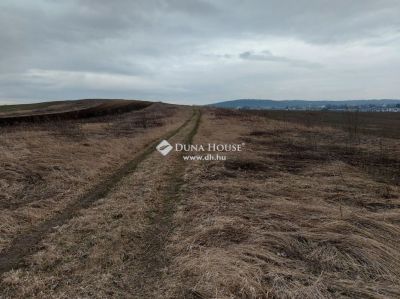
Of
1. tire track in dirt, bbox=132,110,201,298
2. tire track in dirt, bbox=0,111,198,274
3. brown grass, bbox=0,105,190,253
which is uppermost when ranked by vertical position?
brown grass, bbox=0,105,190,253

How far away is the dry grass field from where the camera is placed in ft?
14.9

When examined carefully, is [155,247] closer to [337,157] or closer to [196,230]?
[196,230]

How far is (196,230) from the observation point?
630cm

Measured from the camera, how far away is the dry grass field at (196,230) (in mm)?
4547

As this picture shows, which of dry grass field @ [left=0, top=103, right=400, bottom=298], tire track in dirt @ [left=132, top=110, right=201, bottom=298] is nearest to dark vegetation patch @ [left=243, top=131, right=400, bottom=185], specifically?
dry grass field @ [left=0, top=103, right=400, bottom=298]

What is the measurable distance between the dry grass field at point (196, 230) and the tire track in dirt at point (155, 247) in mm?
20

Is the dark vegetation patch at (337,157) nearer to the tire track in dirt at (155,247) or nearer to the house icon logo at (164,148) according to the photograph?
the house icon logo at (164,148)

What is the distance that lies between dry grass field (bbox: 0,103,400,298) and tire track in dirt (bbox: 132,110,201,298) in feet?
0.07

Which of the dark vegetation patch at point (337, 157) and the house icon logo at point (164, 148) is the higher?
the house icon logo at point (164, 148)

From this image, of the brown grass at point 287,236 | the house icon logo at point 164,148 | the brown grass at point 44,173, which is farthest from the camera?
the house icon logo at point 164,148

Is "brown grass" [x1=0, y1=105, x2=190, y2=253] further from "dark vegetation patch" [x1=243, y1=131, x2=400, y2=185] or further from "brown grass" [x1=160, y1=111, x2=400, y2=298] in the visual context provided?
"dark vegetation patch" [x1=243, y1=131, x2=400, y2=185]

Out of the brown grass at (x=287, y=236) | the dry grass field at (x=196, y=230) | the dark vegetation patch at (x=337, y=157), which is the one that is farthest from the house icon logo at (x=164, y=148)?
the brown grass at (x=287, y=236)

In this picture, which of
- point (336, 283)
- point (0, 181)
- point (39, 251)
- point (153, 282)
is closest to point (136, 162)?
point (0, 181)

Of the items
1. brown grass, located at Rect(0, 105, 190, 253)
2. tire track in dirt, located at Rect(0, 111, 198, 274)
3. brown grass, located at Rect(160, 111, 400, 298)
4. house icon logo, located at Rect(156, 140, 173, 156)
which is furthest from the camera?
house icon logo, located at Rect(156, 140, 173, 156)
